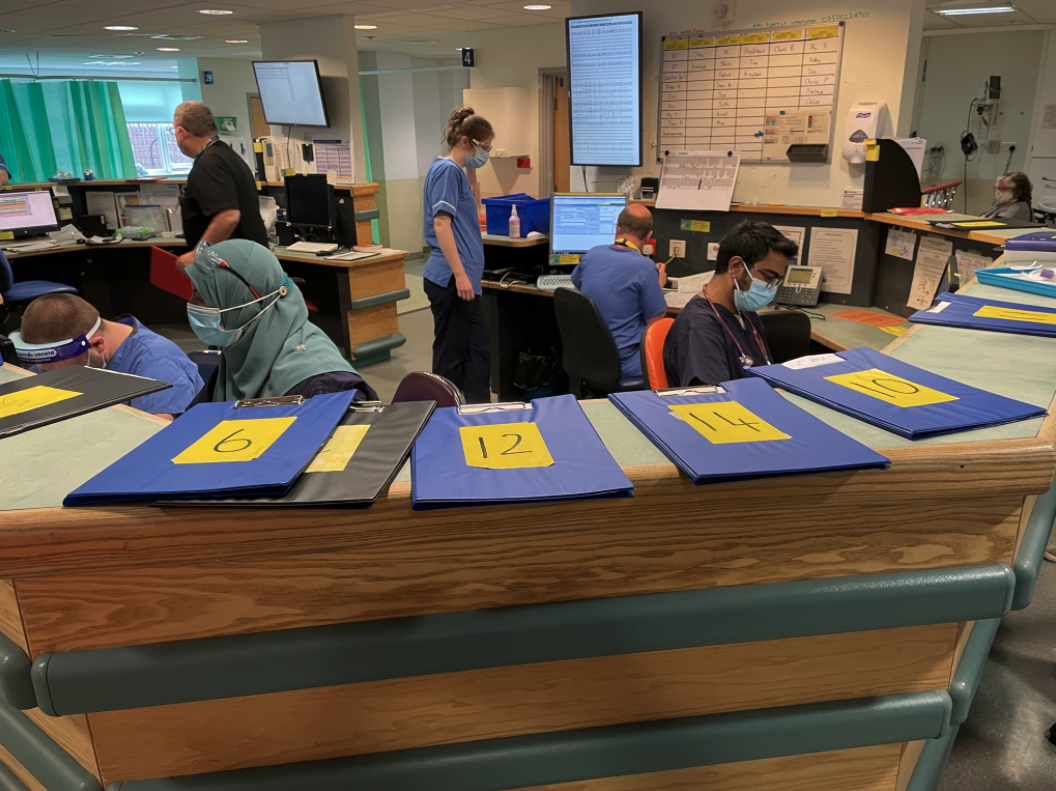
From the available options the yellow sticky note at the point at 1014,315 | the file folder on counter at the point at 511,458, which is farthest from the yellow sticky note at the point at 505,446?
the yellow sticky note at the point at 1014,315

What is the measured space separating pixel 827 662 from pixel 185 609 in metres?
0.82

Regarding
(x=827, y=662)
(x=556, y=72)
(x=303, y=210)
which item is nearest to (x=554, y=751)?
(x=827, y=662)

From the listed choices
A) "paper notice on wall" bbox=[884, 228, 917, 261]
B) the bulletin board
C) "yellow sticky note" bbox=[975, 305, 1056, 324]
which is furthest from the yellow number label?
the bulletin board

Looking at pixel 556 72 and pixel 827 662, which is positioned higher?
pixel 556 72

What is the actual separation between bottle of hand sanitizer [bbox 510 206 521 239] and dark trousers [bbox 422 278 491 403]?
0.65 meters

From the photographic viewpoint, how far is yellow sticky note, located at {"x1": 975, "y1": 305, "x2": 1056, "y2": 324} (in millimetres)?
1492

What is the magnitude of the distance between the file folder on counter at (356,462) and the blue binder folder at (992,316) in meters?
1.09

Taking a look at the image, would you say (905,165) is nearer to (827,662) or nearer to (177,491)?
(827,662)

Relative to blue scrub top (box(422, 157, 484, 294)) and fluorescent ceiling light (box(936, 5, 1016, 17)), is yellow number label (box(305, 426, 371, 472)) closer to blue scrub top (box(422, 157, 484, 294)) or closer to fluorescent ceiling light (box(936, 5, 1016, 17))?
blue scrub top (box(422, 157, 484, 294))

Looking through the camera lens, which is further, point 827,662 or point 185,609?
point 827,662

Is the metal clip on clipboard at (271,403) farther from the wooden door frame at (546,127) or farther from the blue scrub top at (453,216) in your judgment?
the wooden door frame at (546,127)

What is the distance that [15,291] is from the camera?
16.8 ft

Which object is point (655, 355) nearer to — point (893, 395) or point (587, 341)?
point (587, 341)

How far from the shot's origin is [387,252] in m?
5.02
